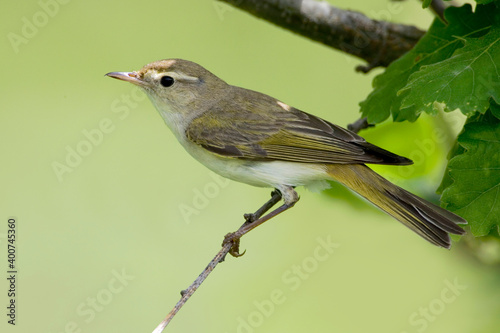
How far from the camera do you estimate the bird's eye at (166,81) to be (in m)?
4.06

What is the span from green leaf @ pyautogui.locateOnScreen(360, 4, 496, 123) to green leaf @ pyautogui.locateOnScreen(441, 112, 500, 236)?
368mm

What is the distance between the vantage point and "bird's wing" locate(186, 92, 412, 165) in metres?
3.80

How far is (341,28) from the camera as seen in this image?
4.51 m

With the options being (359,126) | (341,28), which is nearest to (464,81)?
(359,126)

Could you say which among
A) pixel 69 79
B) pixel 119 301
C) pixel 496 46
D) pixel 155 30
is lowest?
pixel 119 301

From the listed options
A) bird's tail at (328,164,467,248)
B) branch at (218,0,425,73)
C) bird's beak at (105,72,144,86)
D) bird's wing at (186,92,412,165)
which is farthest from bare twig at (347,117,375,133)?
bird's beak at (105,72,144,86)

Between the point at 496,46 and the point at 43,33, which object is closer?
the point at 496,46

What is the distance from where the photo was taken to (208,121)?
4109mm

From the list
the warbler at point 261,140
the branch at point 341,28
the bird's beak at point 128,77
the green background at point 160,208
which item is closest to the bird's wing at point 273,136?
the warbler at point 261,140

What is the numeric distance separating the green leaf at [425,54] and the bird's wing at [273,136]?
0.29 m

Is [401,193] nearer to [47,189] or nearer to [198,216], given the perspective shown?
[198,216]

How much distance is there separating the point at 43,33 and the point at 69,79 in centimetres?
64

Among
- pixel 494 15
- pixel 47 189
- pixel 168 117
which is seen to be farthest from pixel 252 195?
pixel 494 15

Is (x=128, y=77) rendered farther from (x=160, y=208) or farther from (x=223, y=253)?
(x=160, y=208)
